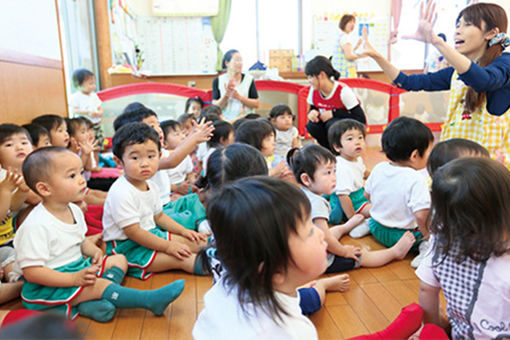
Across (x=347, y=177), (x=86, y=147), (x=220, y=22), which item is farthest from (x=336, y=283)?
(x=220, y=22)

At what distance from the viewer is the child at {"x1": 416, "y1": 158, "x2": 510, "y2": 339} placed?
2.90 feet

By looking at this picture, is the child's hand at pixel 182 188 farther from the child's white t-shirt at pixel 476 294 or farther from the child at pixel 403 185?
the child's white t-shirt at pixel 476 294

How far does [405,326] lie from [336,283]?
1.42 feet

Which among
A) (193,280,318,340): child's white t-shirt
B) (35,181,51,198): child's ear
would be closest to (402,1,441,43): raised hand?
(193,280,318,340): child's white t-shirt

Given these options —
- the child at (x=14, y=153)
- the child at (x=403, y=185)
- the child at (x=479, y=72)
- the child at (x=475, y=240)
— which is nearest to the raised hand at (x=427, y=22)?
the child at (x=479, y=72)

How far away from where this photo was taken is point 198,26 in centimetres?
684

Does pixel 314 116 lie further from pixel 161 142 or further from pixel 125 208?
pixel 125 208

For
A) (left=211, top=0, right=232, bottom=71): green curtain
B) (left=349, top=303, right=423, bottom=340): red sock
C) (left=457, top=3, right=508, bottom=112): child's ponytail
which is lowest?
(left=349, top=303, right=423, bottom=340): red sock

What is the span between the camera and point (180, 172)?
2793 millimetres

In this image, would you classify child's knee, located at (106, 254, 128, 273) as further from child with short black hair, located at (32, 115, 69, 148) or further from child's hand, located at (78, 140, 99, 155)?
child's hand, located at (78, 140, 99, 155)

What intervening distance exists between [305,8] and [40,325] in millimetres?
7448

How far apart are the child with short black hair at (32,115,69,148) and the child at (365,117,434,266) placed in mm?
1987

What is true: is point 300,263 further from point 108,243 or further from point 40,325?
point 108,243

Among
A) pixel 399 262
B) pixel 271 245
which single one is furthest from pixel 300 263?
pixel 399 262
